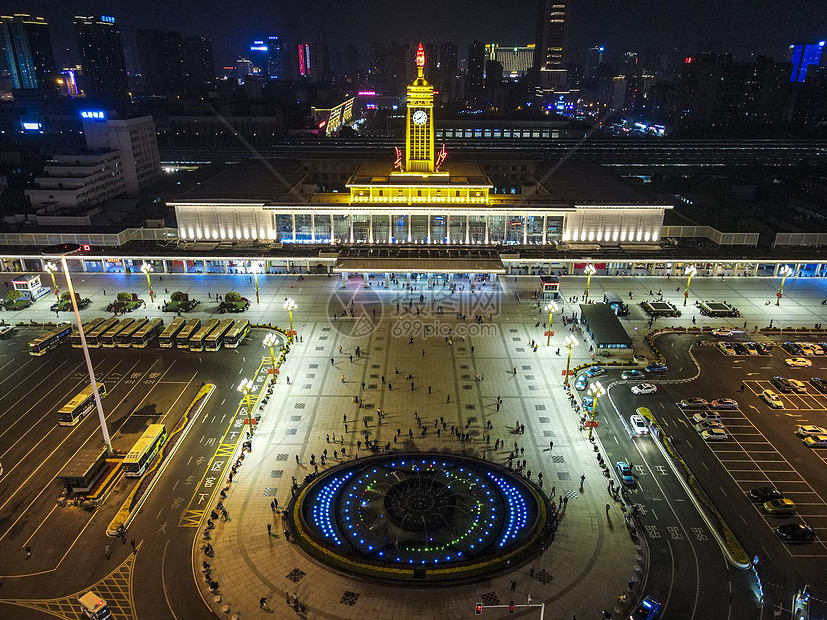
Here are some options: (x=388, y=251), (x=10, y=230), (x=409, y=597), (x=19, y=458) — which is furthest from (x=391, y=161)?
(x=409, y=597)

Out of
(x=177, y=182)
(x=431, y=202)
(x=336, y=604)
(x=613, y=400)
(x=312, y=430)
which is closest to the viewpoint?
(x=336, y=604)

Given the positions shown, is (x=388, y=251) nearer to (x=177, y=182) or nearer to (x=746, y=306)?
(x=746, y=306)

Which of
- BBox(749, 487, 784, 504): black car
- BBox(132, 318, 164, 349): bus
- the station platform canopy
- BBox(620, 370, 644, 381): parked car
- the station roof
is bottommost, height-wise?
BBox(749, 487, 784, 504): black car

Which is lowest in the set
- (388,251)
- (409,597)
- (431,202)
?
(409,597)

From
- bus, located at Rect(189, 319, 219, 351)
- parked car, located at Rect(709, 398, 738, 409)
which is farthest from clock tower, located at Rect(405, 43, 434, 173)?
parked car, located at Rect(709, 398, 738, 409)

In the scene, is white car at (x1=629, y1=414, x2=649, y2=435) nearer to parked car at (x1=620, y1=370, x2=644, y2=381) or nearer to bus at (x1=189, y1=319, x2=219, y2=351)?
Result: parked car at (x1=620, y1=370, x2=644, y2=381)

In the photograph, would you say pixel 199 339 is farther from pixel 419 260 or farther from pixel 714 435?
pixel 714 435
